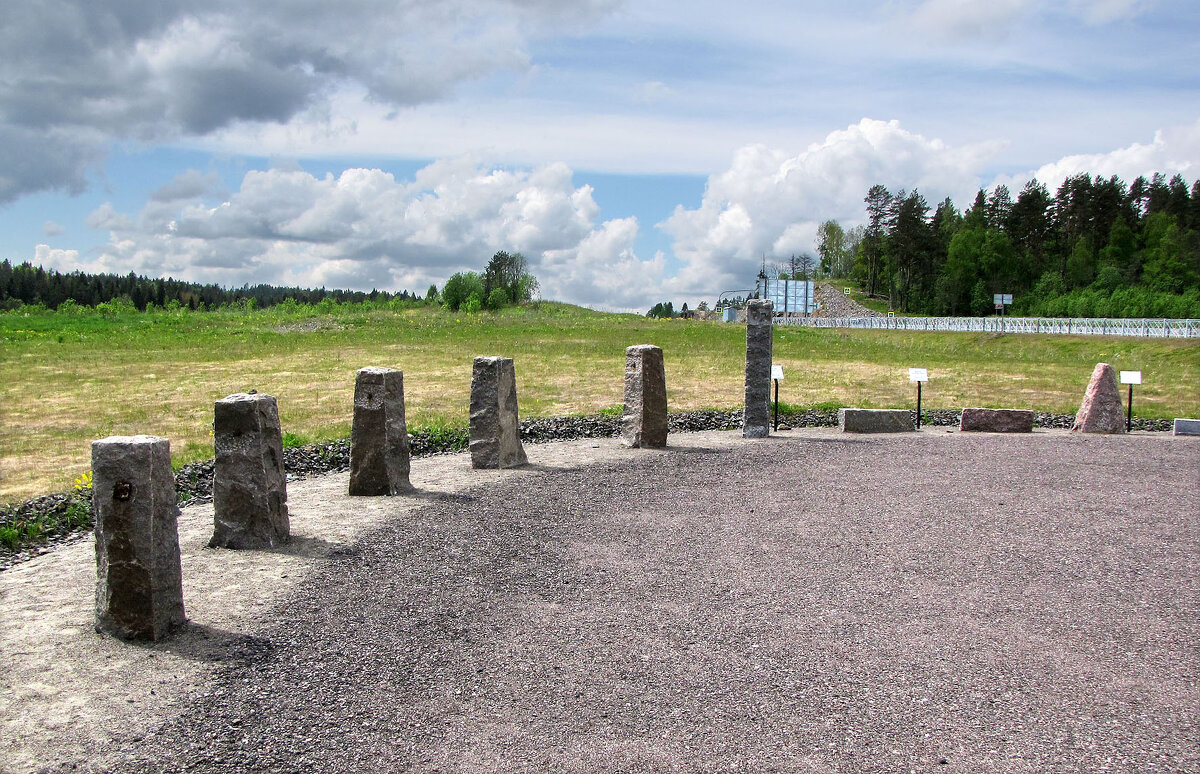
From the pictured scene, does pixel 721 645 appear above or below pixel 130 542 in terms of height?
below

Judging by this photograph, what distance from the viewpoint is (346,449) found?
1302cm

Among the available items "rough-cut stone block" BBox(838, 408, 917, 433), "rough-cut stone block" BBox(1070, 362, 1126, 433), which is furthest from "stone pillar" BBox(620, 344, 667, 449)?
"rough-cut stone block" BBox(1070, 362, 1126, 433)

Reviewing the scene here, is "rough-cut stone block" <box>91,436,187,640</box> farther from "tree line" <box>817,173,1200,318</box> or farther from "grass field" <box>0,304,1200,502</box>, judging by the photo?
"tree line" <box>817,173,1200,318</box>

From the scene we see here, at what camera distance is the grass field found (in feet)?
52.7

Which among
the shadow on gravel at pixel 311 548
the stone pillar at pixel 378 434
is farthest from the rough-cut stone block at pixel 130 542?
the stone pillar at pixel 378 434

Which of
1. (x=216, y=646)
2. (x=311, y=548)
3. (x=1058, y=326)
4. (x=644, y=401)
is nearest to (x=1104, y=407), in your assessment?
(x=644, y=401)

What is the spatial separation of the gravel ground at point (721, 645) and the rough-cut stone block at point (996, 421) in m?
6.22

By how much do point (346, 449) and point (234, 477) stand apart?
5530 mm

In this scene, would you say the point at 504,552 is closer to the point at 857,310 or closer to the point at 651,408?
the point at 651,408

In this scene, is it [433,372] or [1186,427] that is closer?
[1186,427]

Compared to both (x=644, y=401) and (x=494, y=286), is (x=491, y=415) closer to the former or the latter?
(x=644, y=401)

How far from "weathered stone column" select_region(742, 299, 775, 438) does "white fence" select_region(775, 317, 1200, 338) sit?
33185mm

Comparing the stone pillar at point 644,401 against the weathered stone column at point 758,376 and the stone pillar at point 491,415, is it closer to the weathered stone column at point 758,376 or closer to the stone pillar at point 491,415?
the weathered stone column at point 758,376

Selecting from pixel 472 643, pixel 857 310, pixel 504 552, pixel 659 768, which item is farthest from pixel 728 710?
pixel 857 310
